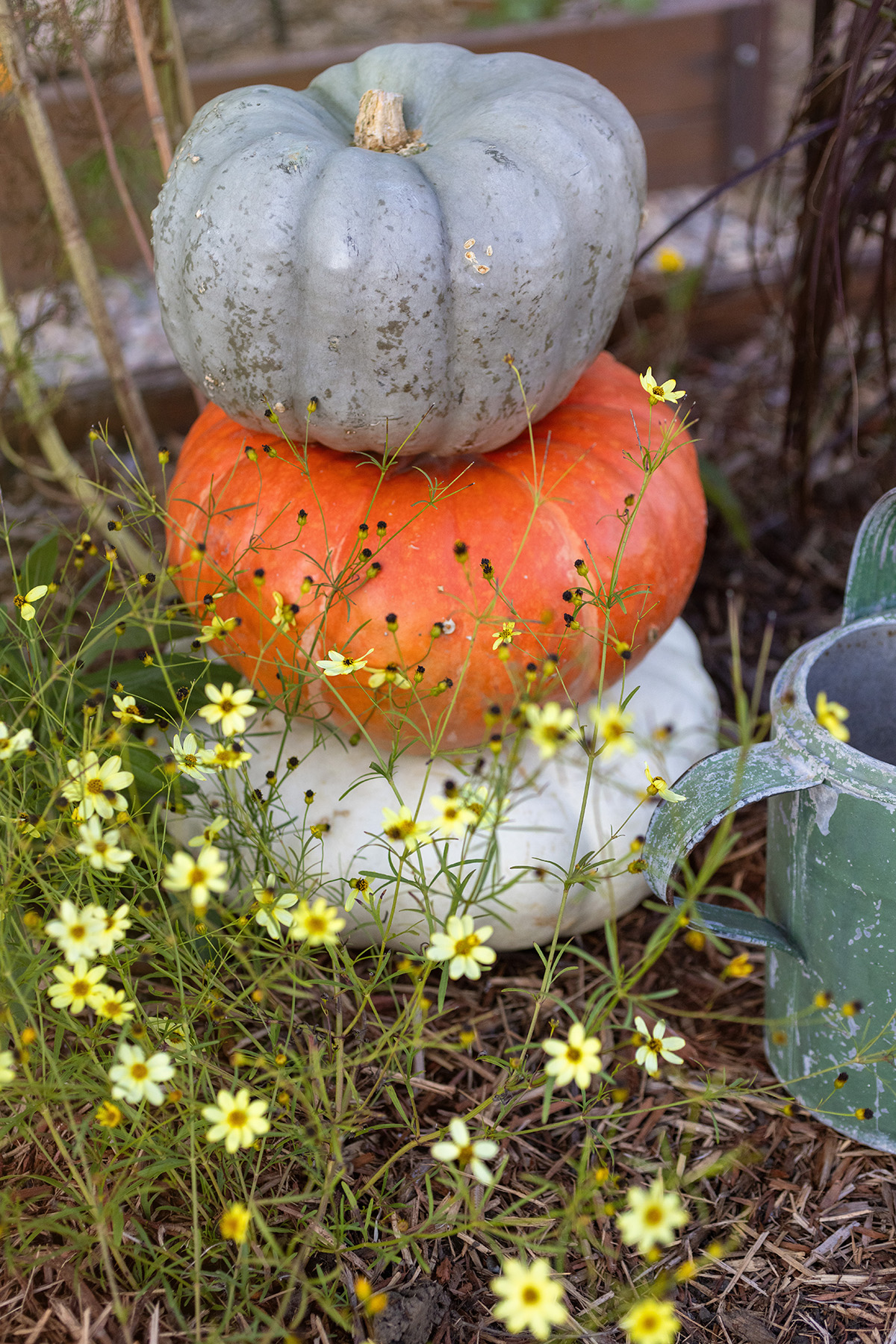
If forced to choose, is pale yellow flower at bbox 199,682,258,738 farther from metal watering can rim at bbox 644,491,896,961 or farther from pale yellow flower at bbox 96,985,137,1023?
metal watering can rim at bbox 644,491,896,961

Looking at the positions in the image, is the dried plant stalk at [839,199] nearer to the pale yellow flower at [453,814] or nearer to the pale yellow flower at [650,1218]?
the pale yellow flower at [453,814]

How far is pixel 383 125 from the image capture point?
1156mm

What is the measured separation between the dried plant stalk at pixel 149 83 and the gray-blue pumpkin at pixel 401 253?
0.22m

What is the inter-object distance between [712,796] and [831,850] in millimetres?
143

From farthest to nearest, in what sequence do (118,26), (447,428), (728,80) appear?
(728,80) < (118,26) < (447,428)

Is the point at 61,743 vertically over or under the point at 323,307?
under

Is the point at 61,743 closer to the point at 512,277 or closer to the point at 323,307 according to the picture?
the point at 323,307

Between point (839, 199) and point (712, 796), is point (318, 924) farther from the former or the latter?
point (839, 199)

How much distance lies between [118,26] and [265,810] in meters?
1.17

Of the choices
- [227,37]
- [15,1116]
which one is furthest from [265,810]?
[227,37]

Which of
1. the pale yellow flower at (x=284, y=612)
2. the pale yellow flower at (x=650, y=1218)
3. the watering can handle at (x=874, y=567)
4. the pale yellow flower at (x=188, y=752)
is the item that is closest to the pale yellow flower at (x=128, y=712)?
the pale yellow flower at (x=188, y=752)

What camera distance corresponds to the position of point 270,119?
1139 millimetres

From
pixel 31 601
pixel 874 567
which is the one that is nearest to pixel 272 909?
pixel 31 601

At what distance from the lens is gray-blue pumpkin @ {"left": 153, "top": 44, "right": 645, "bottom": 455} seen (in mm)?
1050
